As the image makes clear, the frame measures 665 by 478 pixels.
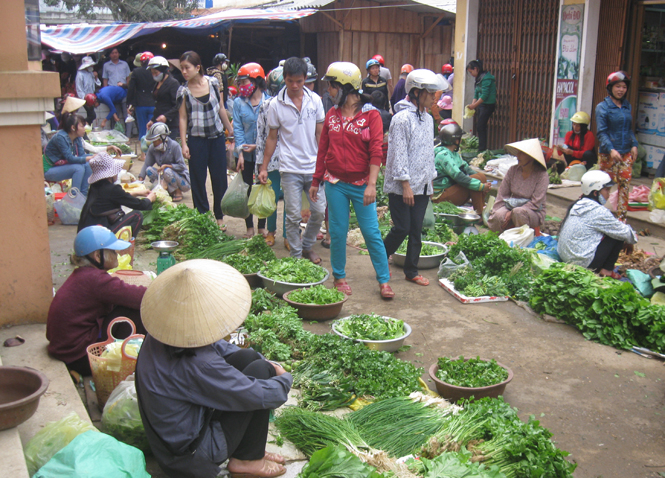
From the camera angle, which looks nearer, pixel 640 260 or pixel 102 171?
pixel 102 171

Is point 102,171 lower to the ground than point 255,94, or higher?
lower

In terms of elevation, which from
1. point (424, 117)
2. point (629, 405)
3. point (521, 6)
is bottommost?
point (629, 405)

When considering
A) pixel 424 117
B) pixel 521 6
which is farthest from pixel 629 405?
pixel 521 6

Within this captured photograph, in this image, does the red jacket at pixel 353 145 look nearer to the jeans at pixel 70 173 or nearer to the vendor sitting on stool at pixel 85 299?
the vendor sitting on stool at pixel 85 299

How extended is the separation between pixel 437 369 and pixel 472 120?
31.3 ft

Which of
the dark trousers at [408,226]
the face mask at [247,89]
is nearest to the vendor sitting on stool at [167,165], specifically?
the face mask at [247,89]

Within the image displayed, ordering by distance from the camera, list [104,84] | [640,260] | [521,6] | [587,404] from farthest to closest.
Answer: [104,84]
[521,6]
[640,260]
[587,404]

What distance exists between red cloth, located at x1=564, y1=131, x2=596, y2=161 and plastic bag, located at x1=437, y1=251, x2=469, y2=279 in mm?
4231

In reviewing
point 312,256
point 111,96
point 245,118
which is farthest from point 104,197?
point 111,96

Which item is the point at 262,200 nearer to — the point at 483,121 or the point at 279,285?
the point at 279,285

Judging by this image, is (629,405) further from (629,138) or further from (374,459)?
(629,138)

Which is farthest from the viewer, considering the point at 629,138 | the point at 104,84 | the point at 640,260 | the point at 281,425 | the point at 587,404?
the point at 104,84

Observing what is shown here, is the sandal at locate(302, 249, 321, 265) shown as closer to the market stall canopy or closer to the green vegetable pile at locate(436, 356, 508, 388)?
the green vegetable pile at locate(436, 356, 508, 388)

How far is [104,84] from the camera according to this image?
1633 centimetres
